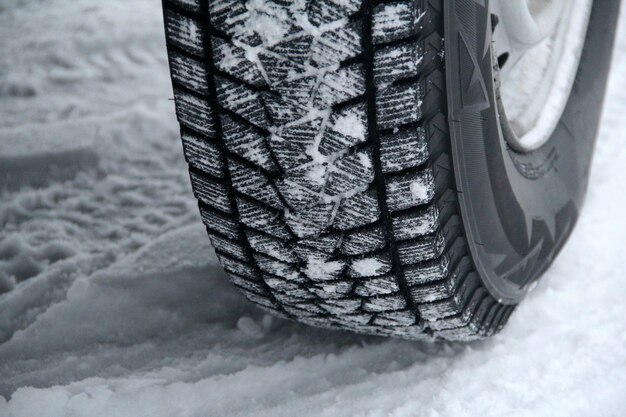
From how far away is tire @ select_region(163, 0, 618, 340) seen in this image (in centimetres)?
62

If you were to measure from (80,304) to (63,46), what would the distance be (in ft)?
3.36

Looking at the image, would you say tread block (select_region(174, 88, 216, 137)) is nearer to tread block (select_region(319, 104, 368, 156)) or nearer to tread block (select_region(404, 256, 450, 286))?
tread block (select_region(319, 104, 368, 156))

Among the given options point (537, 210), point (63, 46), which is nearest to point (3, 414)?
point (537, 210)

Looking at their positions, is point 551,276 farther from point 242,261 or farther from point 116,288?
point 116,288

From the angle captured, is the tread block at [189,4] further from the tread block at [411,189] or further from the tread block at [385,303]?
the tread block at [385,303]

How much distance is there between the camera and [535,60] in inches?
51.2

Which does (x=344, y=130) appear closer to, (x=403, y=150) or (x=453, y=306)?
(x=403, y=150)

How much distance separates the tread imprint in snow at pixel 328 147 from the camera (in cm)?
61

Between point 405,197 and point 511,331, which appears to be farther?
point 511,331

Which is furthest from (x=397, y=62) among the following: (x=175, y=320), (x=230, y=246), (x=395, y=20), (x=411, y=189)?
(x=175, y=320)

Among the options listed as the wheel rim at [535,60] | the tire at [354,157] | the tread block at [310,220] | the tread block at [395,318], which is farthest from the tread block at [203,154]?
the wheel rim at [535,60]

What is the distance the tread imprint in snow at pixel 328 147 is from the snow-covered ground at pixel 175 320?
154 millimetres

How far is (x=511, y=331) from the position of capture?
1.00 meters

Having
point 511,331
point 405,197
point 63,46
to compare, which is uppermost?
point 63,46
